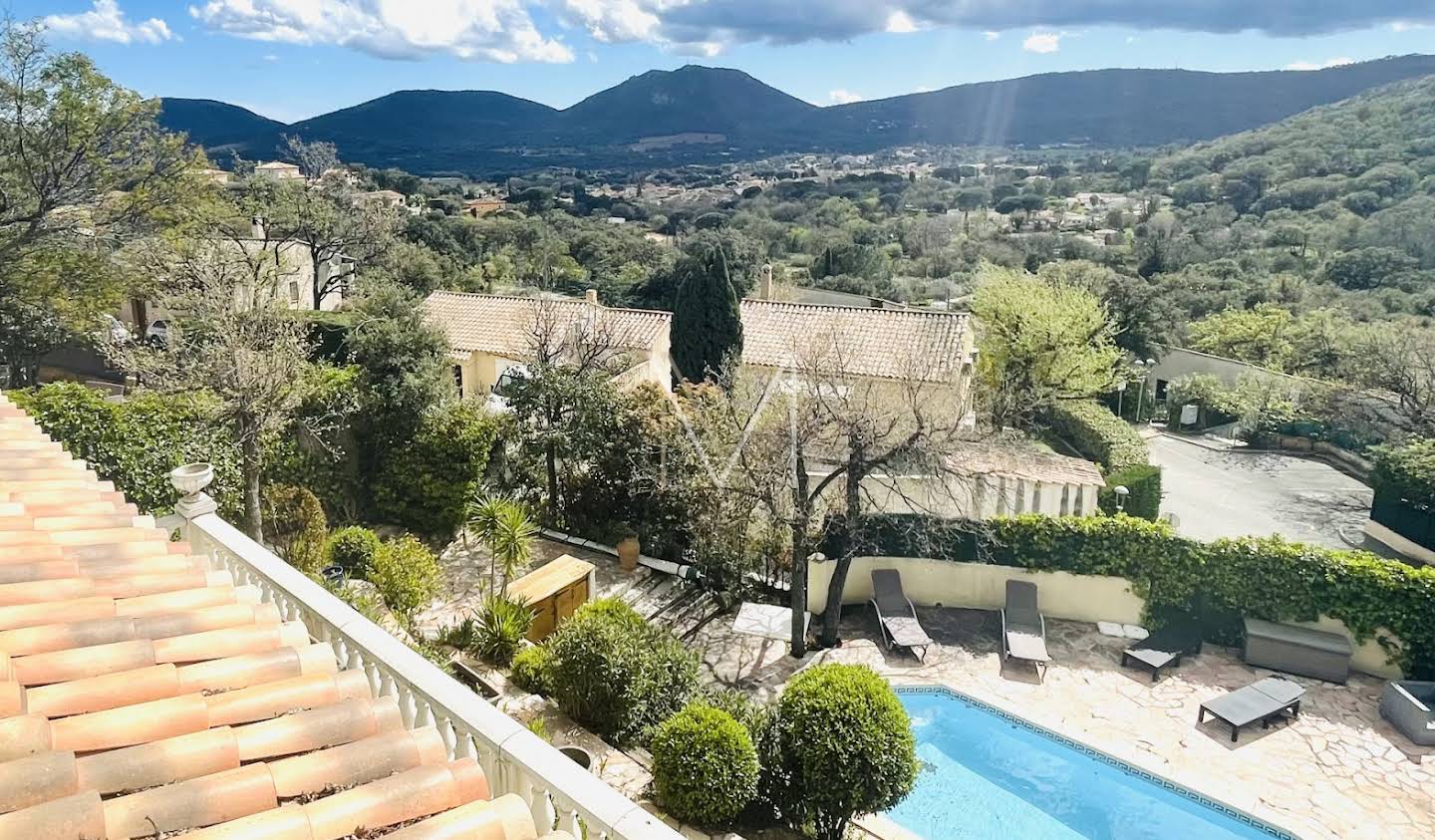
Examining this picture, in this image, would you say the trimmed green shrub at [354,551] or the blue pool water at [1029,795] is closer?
the blue pool water at [1029,795]

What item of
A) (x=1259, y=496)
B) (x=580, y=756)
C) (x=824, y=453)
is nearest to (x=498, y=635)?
(x=580, y=756)

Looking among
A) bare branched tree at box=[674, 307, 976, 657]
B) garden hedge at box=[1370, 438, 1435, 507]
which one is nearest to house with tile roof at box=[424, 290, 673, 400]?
bare branched tree at box=[674, 307, 976, 657]

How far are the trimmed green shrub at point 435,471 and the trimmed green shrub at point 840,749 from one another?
9.37 m

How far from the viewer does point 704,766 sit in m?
8.09

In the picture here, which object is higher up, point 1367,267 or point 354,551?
point 1367,267

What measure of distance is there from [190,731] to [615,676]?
6.77 m

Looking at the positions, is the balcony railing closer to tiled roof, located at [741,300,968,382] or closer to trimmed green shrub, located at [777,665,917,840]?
trimmed green shrub, located at [777,665,917,840]

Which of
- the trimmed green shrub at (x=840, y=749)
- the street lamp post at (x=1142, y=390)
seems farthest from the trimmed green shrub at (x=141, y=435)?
the street lamp post at (x=1142, y=390)

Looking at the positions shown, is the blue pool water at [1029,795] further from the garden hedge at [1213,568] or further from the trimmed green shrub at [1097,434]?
the trimmed green shrub at [1097,434]

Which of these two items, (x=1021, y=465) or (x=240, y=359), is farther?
(x=1021, y=465)

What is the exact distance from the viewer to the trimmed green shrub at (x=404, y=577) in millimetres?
11859

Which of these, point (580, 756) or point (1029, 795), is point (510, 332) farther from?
point (1029, 795)

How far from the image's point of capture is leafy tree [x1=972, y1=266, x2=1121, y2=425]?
26203 millimetres

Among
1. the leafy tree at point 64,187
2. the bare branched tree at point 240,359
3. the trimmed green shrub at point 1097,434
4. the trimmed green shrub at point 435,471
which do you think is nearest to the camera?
the bare branched tree at point 240,359
